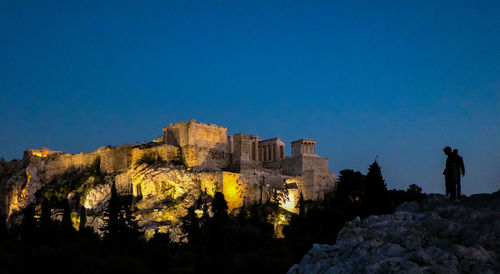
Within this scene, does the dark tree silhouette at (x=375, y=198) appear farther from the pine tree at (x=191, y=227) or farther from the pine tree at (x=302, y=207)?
the pine tree at (x=302, y=207)

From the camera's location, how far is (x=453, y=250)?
38.9 ft

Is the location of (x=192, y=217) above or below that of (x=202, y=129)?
below

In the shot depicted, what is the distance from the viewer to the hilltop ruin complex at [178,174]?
52.1 metres

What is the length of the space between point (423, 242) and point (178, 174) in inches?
1634

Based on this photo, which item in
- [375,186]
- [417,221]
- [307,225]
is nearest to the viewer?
[417,221]

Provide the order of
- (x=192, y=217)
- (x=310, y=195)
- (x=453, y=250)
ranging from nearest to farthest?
(x=453, y=250) < (x=192, y=217) < (x=310, y=195)

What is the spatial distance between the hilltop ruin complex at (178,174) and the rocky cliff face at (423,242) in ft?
111

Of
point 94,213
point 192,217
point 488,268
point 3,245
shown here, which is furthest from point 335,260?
point 94,213

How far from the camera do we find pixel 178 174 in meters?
52.6

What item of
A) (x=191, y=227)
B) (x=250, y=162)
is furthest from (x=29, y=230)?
(x=250, y=162)

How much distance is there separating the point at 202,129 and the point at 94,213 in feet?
50.0

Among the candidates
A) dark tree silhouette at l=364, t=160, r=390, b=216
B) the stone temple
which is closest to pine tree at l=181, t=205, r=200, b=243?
the stone temple

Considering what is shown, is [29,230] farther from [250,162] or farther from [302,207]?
[250,162]

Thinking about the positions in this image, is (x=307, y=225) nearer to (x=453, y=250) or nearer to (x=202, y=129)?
(x=202, y=129)
